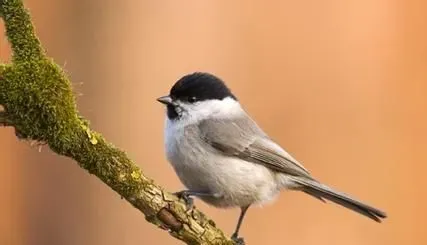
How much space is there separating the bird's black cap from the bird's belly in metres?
0.23

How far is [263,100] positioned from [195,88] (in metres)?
1.75

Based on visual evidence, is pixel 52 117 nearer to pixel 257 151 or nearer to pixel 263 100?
pixel 257 151

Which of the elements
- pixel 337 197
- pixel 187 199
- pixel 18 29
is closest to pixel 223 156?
pixel 337 197

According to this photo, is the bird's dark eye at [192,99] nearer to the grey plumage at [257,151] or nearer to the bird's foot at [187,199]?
the grey plumage at [257,151]

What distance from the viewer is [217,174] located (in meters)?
2.90

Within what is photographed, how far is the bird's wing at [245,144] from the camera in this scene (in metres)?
3.00

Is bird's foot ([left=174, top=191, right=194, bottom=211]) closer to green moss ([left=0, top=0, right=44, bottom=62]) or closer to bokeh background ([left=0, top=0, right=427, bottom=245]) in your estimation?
green moss ([left=0, top=0, right=44, bottom=62])

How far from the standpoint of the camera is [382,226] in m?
4.83

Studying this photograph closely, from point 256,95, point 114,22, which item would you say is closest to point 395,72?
point 256,95

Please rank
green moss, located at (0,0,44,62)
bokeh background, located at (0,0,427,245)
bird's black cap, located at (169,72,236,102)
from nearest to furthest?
green moss, located at (0,0,44,62)
bird's black cap, located at (169,72,236,102)
bokeh background, located at (0,0,427,245)

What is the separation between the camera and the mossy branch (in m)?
1.99

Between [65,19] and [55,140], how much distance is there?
→ 279 cm

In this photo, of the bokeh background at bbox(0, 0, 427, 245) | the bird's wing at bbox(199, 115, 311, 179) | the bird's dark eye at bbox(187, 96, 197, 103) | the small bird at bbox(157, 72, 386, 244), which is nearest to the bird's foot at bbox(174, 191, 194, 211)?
the small bird at bbox(157, 72, 386, 244)

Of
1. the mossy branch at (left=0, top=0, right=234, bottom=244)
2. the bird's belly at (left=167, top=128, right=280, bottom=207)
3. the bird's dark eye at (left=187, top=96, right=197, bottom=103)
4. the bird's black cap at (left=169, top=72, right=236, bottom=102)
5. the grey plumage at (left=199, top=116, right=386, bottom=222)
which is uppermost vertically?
the bird's black cap at (left=169, top=72, right=236, bottom=102)
